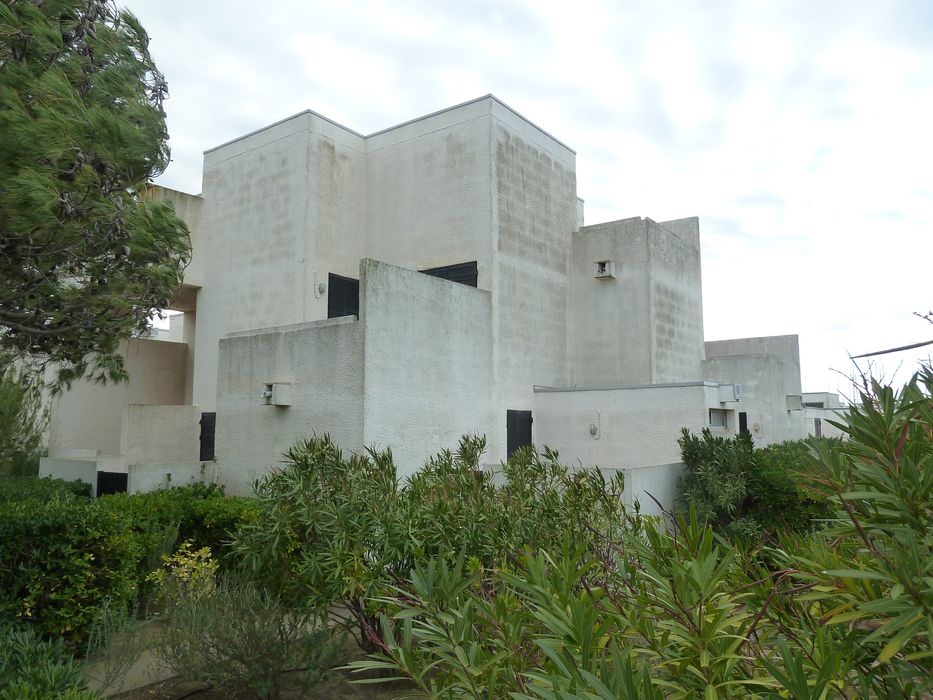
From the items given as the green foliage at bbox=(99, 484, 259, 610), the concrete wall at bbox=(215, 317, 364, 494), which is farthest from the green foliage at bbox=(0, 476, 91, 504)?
the concrete wall at bbox=(215, 317, 364, 494)

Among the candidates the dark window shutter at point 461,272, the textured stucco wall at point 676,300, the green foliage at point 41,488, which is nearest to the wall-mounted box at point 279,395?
the green foliage at point 41,488

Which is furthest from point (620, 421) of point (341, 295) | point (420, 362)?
point (341, 295)

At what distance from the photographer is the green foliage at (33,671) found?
4414 millimetres

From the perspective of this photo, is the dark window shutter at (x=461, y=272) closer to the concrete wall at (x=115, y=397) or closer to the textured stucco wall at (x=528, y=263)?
the textured stucco wall at (x=528, y=263)

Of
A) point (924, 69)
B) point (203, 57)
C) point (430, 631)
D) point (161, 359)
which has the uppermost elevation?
point (203, 57)

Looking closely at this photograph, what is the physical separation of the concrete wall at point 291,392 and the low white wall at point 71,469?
277 centimetres

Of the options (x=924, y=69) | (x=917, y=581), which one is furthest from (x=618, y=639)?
(x=924, y=69)

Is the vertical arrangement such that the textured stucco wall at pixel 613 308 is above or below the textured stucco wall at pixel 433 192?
below

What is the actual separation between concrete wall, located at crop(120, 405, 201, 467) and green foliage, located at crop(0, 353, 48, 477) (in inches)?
100.0

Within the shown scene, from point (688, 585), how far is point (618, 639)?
489 millimetres

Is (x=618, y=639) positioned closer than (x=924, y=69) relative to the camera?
Yes

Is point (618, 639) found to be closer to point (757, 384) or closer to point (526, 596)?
point (526, 596)

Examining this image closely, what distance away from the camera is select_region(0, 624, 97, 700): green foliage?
441 cm

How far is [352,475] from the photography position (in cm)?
657
